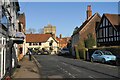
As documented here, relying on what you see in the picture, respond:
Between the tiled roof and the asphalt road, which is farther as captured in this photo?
the tiled roof

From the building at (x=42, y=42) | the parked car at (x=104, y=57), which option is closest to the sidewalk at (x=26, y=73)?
the parked car at (x=104, y=57)

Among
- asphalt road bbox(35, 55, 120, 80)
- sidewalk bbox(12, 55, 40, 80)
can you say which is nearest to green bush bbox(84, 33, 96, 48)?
asphalt road bbox(35, 55, 120, 80)

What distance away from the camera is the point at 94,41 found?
189ft

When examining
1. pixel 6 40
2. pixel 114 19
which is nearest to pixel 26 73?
pixel 6 40

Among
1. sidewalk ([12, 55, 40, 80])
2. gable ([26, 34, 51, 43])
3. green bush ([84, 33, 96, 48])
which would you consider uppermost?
gable ([26, 34, 51, 43])

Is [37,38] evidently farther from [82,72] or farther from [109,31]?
[82,72]

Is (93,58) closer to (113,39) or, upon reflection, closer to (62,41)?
(113,39)

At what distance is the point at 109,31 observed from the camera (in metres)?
50.0

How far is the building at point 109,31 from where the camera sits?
47188 millimetres

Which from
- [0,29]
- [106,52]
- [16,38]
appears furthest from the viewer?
[106,52]

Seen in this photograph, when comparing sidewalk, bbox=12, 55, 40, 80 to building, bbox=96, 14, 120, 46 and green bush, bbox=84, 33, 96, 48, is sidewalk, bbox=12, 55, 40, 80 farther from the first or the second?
green bush, bbox=84, 33, 96, 48

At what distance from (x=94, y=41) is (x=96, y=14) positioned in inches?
399

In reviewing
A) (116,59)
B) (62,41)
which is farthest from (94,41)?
(62,41)

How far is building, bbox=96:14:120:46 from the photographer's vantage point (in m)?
47.2
